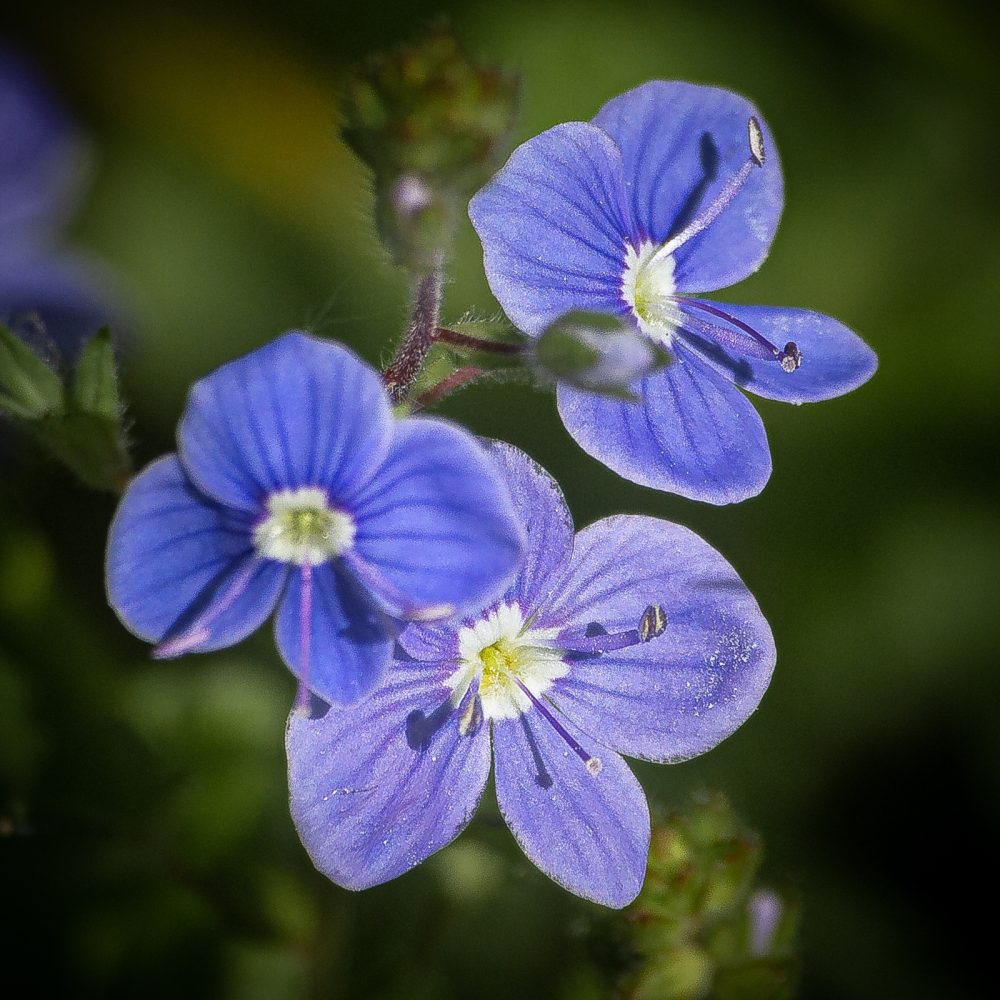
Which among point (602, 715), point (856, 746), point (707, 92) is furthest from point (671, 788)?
point (707, 92)

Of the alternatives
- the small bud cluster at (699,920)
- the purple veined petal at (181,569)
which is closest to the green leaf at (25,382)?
the purple veined petal at (181,569)

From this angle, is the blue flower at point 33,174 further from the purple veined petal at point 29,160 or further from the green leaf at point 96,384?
the green leaf at point 96,384

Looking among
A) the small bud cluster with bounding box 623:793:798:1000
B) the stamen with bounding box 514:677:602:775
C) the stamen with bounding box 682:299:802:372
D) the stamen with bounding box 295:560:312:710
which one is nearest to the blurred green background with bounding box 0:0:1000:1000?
the small bud cluster with bounding box 623:793:798:1000

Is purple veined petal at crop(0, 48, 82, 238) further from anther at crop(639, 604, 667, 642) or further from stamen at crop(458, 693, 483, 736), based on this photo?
anther at crop(639, 604, 667, 642)

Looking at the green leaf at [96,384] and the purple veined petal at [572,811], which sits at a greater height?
the green leaf at [96,384]

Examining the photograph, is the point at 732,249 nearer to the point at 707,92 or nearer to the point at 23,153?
Result: the point at 707,92

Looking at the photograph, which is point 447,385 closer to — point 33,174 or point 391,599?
point 391,599
